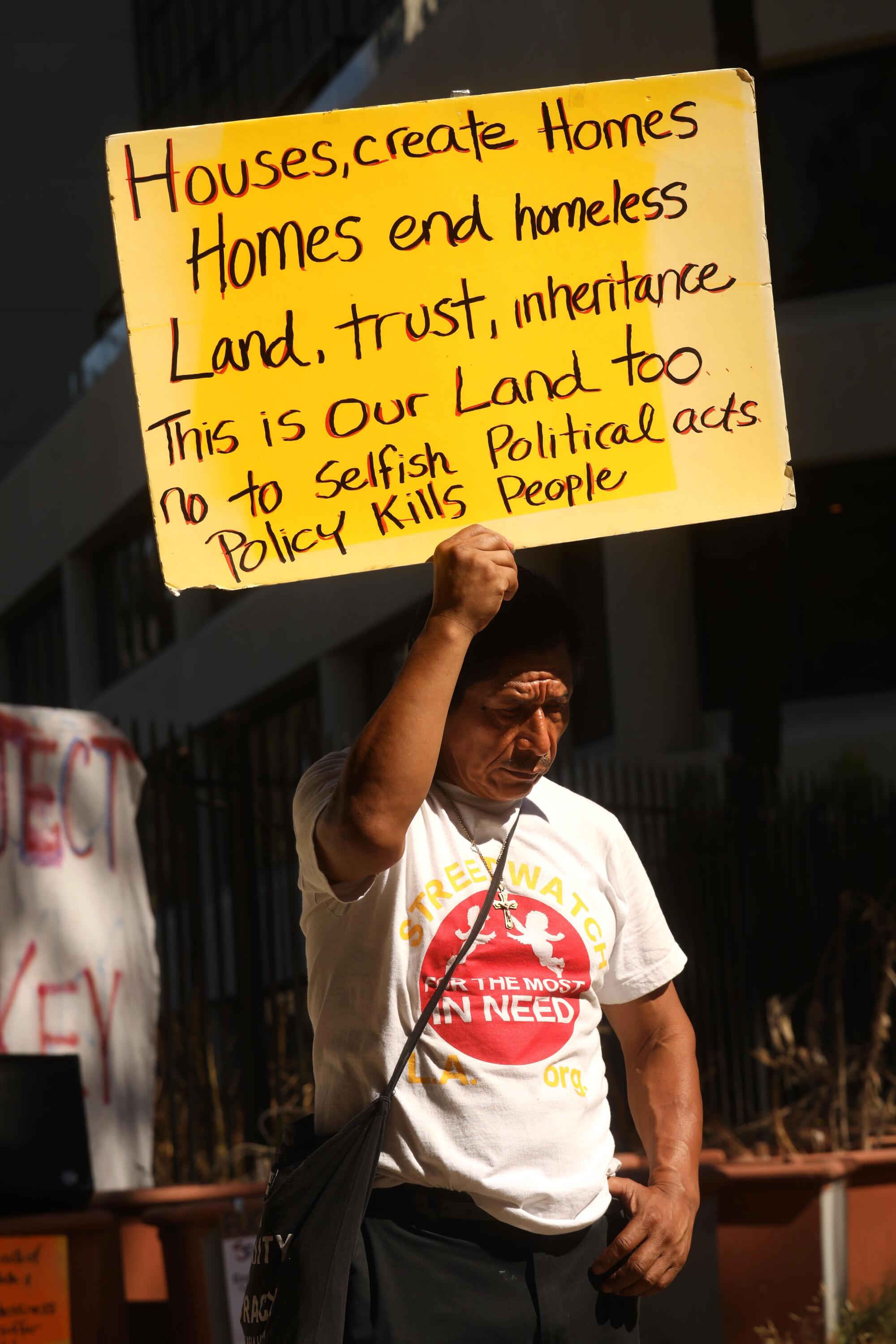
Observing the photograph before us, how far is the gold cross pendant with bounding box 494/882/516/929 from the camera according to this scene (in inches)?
86.1

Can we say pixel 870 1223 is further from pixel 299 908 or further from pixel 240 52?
pixel 240 52

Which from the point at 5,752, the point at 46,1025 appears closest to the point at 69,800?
the point at 5,752

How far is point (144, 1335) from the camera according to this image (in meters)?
5.21

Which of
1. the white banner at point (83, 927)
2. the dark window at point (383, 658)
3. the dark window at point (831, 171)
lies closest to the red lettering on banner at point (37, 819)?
the white banner at point (83, 927)

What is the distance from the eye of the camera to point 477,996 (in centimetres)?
213

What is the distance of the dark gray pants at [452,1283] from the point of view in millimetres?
2066

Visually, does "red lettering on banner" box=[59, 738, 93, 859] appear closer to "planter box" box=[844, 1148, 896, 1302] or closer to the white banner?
the white banner

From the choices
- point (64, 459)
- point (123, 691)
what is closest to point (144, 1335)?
point (123, 691)

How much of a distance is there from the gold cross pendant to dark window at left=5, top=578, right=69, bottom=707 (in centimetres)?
1989

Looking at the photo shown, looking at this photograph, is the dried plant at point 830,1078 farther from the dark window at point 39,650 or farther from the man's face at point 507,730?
the dark window at point 39,650

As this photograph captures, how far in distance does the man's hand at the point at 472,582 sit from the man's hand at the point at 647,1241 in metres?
0.83

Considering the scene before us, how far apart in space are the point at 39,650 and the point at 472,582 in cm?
2177

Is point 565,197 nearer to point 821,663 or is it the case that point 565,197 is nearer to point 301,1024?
point 301,1024

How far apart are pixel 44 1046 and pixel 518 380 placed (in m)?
3.91
